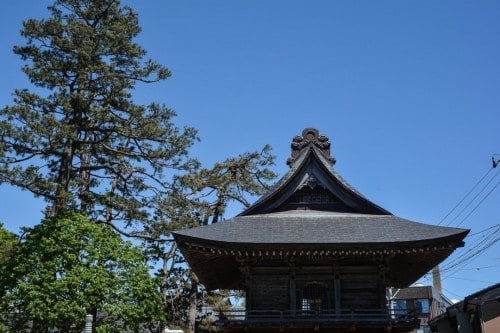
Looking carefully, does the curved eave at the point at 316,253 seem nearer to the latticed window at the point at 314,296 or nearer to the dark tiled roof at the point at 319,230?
the dark tiled roof at the point at 319,230

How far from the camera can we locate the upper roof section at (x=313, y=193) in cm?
1961

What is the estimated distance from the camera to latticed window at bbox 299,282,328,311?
698 inches

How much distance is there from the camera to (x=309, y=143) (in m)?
21.1

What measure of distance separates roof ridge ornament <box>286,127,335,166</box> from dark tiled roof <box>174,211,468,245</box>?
2.63m

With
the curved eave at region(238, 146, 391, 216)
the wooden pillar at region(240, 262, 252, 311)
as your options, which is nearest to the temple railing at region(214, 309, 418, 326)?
the wooden pillar at region(240, 262, 252, 311)

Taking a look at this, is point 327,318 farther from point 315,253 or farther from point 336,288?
point 315,253

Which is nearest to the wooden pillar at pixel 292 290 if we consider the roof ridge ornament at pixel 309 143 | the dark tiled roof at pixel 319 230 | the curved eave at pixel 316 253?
the curved eave at pixel 316 253

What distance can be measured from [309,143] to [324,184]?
2049 mm

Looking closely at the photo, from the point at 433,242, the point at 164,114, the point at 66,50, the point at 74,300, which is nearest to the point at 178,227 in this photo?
the point at 164,114

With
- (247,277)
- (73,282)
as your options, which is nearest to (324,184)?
(247,277)

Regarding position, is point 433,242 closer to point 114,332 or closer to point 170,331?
point 114,332

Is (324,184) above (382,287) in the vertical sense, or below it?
above

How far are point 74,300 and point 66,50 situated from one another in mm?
14024

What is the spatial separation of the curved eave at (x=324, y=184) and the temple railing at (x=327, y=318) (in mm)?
4110
